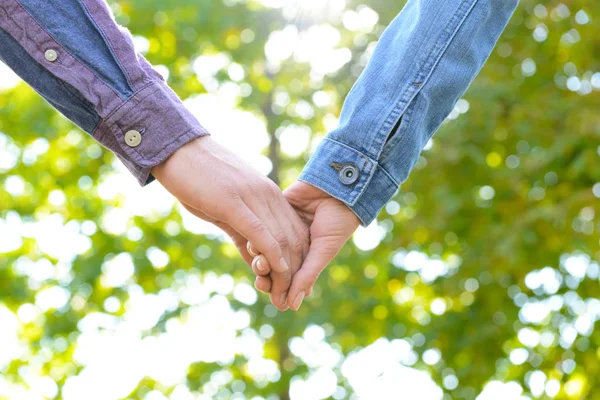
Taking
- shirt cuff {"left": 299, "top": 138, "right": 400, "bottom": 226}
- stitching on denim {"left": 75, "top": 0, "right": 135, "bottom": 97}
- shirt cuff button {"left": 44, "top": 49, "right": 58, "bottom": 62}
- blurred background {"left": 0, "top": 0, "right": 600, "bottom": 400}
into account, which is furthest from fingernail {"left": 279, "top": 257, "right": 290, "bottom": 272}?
blurred background {"left": 0, "top": 0, "right": 600, "bottom": 400}

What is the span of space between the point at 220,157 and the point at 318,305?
4.89 m

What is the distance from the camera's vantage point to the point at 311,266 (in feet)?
5.62

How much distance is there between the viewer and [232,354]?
7184 mm

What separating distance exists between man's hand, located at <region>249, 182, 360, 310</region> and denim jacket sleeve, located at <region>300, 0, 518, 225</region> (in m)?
0.04

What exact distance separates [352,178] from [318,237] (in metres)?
0.18

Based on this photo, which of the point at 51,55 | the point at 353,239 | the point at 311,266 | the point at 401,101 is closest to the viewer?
the point at 51,55

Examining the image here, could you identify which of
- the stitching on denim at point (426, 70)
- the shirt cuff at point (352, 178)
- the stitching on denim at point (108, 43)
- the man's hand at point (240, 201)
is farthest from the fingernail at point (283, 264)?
the stitching on denim at point (108, 43)

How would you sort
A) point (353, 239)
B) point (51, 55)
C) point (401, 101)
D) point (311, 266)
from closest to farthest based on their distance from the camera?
point (51, 55) → point (401, 101) → point (311, 266) → point (353, 239)

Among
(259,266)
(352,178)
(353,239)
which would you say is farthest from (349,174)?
(353,239)

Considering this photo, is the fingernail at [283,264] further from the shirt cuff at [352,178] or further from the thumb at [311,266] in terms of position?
the shirt cuff at [352,178]

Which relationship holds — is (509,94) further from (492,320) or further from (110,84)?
(110,84)

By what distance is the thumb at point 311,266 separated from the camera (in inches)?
67.3

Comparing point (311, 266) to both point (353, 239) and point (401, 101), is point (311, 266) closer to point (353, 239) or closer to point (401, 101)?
point (401, 101)

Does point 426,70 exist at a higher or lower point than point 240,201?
higher
